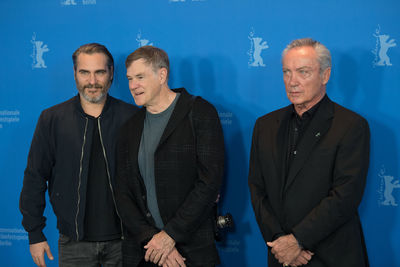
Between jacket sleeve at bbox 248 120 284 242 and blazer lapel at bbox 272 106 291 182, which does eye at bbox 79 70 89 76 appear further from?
blazer lapel at bbox 272 106 291 182

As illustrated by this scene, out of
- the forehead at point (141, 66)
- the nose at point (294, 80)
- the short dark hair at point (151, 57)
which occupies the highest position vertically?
the short dark hair at point (151, 57)

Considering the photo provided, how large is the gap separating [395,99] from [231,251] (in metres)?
1.36

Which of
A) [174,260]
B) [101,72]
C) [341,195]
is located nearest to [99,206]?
[174,260]

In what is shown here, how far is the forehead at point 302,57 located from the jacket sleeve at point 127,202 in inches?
38.2

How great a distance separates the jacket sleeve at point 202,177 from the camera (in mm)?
2082

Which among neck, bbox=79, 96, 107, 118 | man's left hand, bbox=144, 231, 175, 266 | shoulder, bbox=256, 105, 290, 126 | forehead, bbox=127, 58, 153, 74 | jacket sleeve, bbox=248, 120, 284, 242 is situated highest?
forehead, bbox=127, 58, 153, 74

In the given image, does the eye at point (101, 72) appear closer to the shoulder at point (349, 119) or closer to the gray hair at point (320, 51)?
the gray hair at point (320, 51)

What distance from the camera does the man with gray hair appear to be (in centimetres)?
189

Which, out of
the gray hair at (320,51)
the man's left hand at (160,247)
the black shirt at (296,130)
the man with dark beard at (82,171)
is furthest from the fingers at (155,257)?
the gray hair at (320,51)

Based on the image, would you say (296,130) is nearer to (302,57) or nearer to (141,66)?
(302,57)

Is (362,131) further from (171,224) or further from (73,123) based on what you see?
(73,123)

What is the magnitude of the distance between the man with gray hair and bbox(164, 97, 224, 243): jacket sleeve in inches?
9.3

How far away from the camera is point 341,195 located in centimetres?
187

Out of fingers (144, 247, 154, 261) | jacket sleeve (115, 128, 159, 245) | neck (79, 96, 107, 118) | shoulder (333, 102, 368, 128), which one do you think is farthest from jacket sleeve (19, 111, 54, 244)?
shoulder (333, 102, 368, 128)
